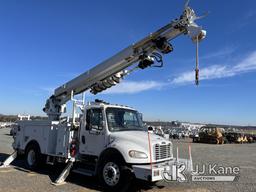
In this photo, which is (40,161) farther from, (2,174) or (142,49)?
(142,49)

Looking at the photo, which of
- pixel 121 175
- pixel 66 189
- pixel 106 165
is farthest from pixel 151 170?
pixel 66 189

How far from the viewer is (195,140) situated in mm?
47531

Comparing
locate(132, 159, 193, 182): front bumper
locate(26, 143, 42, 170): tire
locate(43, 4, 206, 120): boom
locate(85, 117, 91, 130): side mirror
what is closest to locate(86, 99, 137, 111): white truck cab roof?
locate(85, 117, 91, 130): side mirror

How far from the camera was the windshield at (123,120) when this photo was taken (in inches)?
379

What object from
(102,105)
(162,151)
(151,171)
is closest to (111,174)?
(151,171)

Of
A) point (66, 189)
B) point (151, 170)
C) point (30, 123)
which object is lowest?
point (66, 189)

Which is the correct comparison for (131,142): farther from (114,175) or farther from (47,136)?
(47,136)

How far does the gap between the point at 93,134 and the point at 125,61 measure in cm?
261

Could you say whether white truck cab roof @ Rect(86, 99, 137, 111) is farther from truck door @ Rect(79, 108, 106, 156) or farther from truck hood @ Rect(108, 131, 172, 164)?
truck hood @ Rect(108, 131, 172, 164)

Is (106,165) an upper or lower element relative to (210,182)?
upper

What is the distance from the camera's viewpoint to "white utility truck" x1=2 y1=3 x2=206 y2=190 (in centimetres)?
848

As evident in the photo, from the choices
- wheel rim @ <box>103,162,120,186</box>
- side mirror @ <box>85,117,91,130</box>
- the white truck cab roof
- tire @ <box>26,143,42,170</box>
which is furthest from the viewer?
tire @ <box>26,143,42,170</box>

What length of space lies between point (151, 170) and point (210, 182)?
3.42 metres

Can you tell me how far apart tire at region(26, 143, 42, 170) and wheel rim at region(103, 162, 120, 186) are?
4131mm
